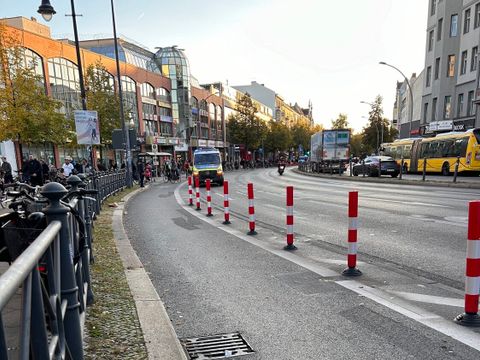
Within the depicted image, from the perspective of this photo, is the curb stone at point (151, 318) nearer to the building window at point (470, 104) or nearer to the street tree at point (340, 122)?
the building window at point (470, 104)

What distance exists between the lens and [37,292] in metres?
1.56

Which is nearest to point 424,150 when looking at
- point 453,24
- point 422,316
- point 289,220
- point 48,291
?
point 453,24

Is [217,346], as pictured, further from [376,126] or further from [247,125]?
[247,125]

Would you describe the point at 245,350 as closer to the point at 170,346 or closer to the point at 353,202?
the point at 170,346

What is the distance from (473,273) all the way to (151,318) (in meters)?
3.22

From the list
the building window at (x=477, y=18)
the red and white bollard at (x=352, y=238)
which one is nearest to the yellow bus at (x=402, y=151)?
the building window at (x=477, y=18)

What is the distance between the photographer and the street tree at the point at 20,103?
63.7ft

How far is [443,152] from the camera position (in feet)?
86.1

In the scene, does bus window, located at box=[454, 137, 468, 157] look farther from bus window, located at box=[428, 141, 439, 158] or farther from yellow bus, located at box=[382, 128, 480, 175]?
bus window, located at box=[428, 141, 439, 158]

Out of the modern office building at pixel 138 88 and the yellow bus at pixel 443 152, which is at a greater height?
the modern office building at pixel 138 88

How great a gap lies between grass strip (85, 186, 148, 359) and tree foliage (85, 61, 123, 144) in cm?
2372

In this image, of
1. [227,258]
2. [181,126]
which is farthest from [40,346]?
[181,126]

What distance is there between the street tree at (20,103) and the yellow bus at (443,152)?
2412 cm

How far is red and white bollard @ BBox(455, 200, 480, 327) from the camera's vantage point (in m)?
3.57
